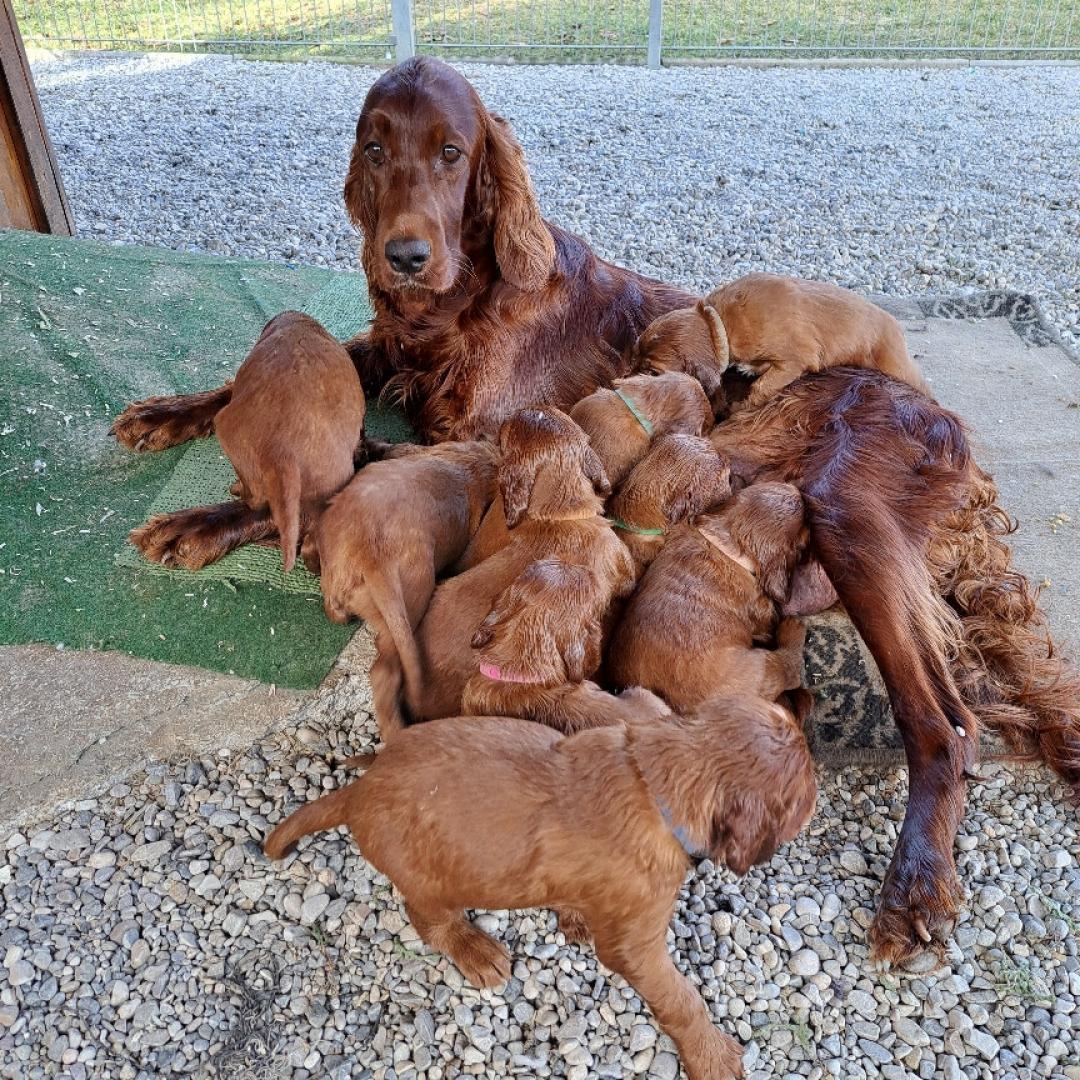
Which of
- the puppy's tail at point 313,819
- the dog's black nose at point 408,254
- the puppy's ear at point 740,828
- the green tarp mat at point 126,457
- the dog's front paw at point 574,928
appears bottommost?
the dog's front paw at point 574,928

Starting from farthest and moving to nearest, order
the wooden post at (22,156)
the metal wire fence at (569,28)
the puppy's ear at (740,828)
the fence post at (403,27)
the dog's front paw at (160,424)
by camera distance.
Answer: the metal wire fence at (569,28)
the fence post at (403,27)
the wooden post at (22,156)
the dog's front paw at (160,424)
the puppy's ear at (740,828)

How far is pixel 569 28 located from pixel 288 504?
338 inches

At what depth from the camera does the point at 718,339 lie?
9.64 ft

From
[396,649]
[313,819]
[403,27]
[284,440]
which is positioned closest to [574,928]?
[313,819]

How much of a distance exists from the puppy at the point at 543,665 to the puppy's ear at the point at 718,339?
101 cm

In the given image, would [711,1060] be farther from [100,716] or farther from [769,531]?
[100,716]

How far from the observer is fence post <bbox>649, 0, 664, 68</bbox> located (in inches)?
346

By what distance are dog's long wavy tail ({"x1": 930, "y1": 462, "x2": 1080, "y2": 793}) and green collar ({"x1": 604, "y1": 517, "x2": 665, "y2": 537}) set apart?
79 cm

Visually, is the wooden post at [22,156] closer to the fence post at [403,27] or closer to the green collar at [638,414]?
the green collar at [638,414]

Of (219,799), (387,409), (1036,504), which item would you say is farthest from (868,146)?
(219,799)

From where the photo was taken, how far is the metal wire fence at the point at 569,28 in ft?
30.4

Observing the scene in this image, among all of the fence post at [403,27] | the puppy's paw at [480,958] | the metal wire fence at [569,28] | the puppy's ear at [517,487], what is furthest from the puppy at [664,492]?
the metal wire fence at [569,28]

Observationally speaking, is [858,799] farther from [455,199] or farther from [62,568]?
[62,568]

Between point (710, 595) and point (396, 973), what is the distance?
1033mm
